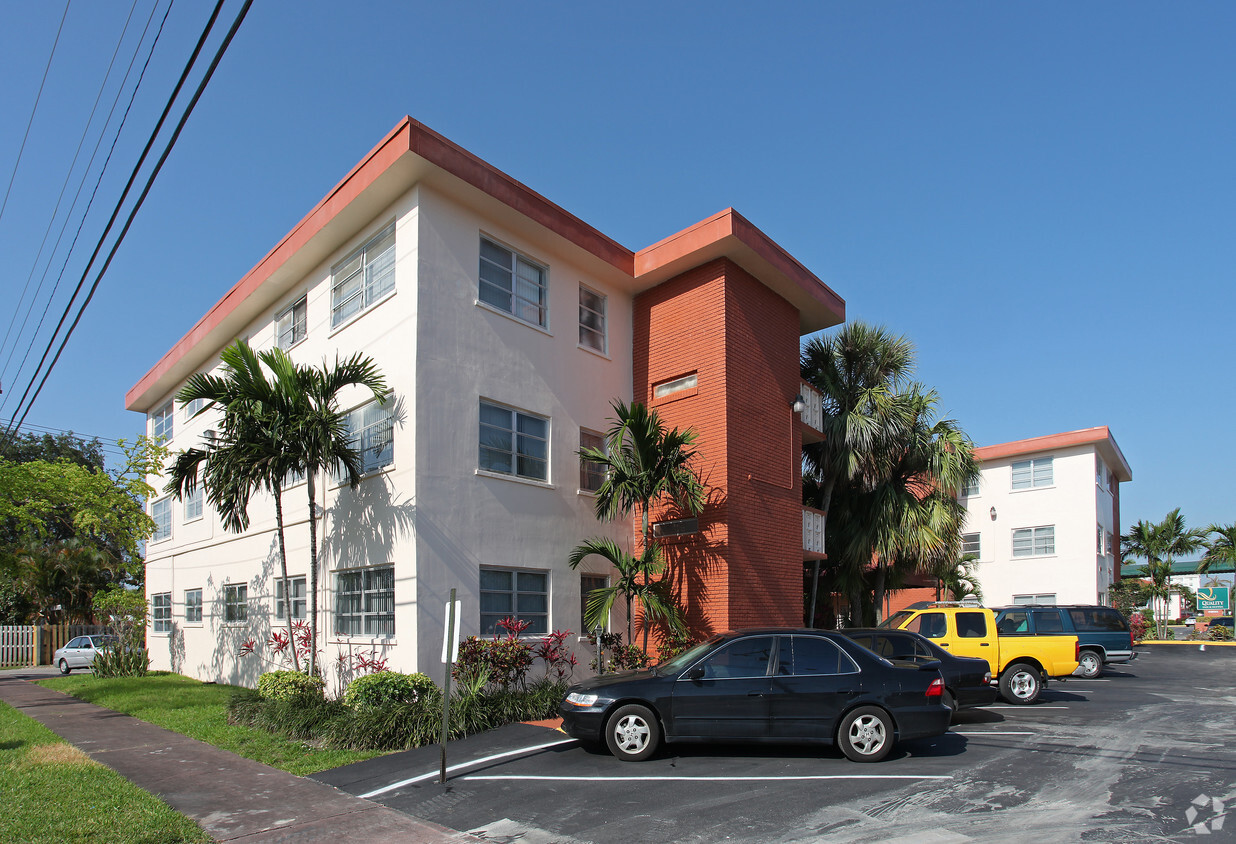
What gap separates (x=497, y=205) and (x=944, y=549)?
12949 millimetres

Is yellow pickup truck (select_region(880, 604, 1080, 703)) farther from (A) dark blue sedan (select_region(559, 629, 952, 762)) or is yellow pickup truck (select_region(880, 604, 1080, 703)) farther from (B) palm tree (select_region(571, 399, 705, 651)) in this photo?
(A) dark blue sedan (select_region(559, 629, 952, 762))

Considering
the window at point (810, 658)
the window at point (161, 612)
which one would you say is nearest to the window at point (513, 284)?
the window at point (810, 658)

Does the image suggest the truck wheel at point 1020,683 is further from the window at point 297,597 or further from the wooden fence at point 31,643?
the wooden fence at point 31,643

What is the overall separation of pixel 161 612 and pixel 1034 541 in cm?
3181

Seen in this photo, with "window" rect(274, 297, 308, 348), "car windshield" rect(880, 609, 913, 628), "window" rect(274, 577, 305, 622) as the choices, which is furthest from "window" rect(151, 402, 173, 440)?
"car windshield" rect(880, 609, 913, 628)

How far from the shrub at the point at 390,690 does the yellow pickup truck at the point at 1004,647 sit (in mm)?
8656

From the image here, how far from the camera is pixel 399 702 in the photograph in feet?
37.9

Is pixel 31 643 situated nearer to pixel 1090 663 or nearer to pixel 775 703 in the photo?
pixel 775 703

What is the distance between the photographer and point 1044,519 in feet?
111

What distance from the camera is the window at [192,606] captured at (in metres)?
21.1

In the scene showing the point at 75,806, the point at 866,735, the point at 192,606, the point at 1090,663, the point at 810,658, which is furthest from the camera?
the point at 192,606

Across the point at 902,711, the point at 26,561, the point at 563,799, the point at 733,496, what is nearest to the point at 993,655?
the point at 733,496
